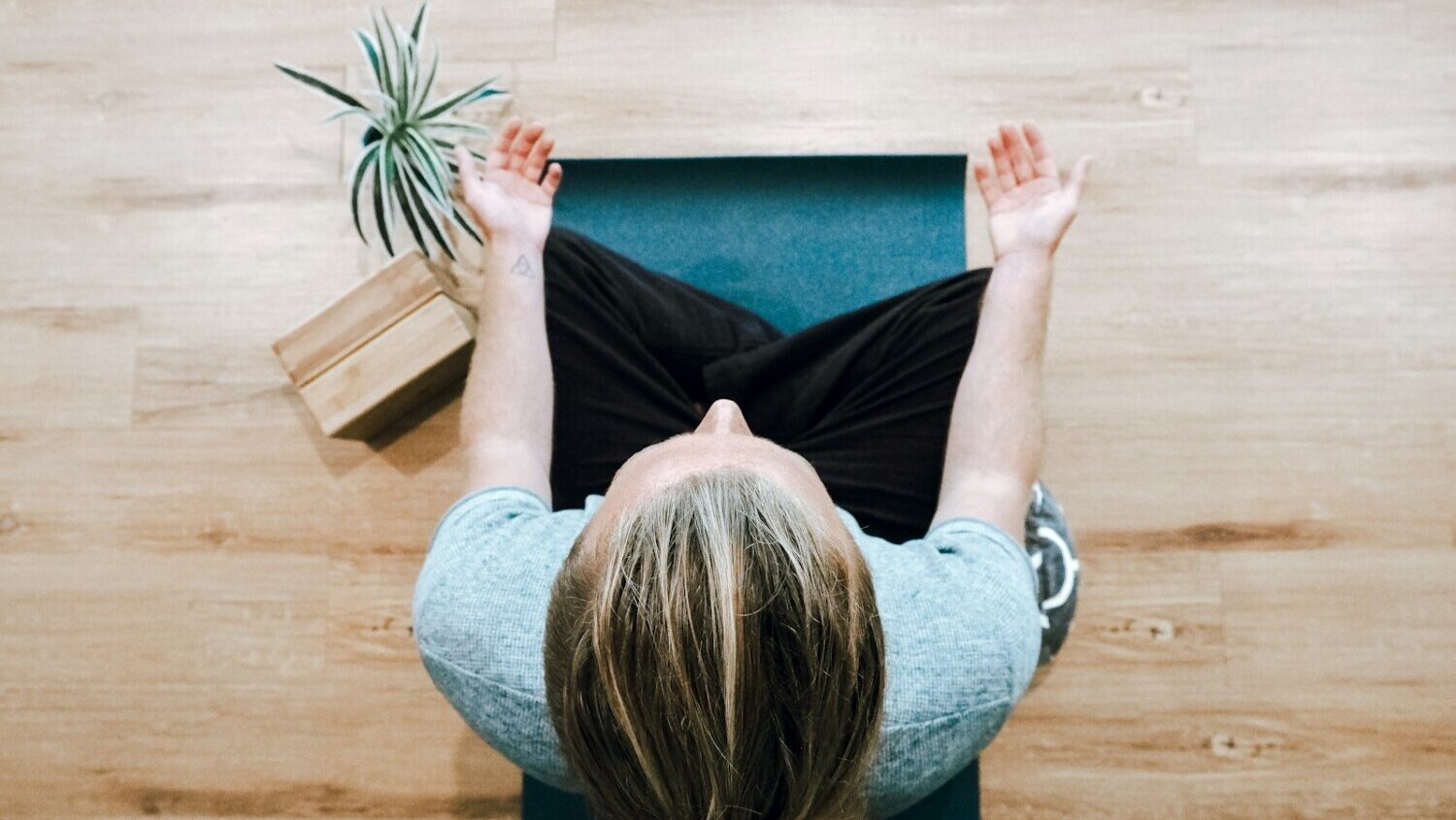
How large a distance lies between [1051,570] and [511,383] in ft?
2.25

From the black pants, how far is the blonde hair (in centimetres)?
41

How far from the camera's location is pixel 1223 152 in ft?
4.92

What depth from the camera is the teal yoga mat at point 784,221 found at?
143 centimetres

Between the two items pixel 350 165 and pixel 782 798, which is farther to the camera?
pixel 350 165

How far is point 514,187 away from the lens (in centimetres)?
125

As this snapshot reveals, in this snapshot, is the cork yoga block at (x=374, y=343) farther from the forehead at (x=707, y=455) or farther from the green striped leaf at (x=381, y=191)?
the forehead at (x=707, y=455)

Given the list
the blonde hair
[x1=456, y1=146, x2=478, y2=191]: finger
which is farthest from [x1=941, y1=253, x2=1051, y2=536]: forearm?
[x1=456, y1=146, x2=478, y2=191]: finger

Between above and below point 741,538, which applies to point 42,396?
below

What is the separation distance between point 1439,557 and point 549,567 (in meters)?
1.36

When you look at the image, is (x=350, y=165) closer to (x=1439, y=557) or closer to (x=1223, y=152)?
(x=1223, y=152)

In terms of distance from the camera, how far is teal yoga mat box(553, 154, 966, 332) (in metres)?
1.43

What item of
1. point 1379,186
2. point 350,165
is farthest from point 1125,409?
point 350,165

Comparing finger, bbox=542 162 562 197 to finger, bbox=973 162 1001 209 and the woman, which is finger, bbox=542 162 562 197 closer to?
the woman

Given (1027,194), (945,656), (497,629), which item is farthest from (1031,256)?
(497,629)
